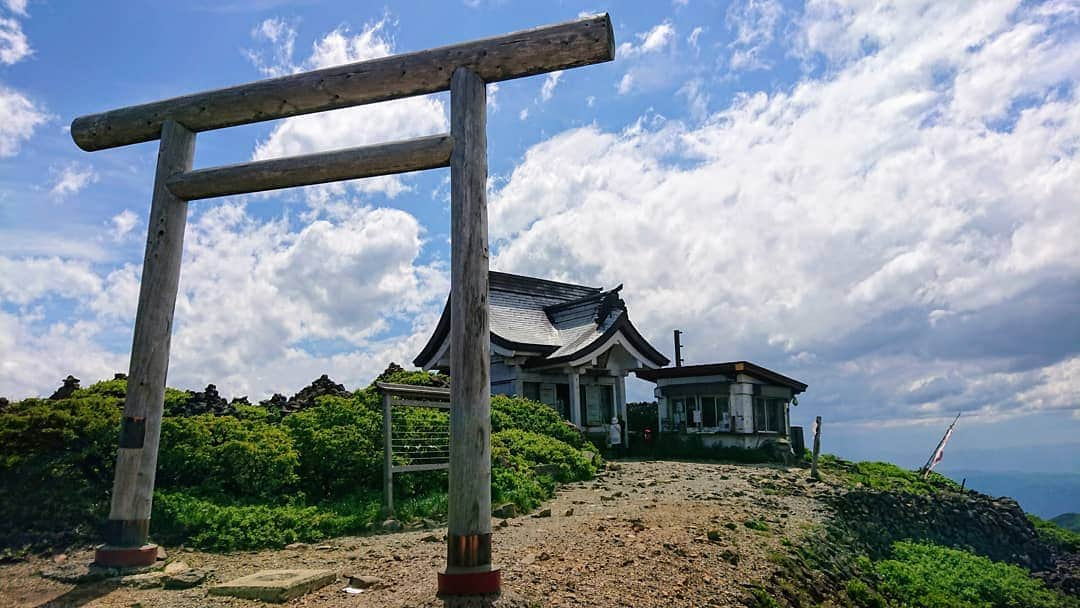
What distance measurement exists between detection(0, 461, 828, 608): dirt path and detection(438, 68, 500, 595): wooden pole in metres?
0.48

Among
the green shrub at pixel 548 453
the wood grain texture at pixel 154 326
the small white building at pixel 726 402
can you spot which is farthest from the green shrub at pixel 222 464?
the small white building at pixel 726 402

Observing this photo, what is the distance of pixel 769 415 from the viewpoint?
24609mm

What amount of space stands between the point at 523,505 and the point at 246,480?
4383 mm

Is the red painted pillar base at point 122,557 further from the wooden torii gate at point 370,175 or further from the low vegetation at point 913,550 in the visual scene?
the low vegetation at point 913,550

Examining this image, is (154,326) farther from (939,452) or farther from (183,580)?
(939,452)

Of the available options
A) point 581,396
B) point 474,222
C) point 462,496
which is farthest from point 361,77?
point 581,396

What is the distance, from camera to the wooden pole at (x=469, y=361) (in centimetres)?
662

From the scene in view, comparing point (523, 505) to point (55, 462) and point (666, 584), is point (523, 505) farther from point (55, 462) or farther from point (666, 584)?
point (55, 462)

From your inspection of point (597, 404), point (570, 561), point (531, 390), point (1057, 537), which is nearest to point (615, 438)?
point (597, 404)

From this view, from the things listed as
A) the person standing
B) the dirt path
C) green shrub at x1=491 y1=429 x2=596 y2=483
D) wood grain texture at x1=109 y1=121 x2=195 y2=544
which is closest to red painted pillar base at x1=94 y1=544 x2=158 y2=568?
wood grain texture at x1=109 y1=121 x2=195 y2=544

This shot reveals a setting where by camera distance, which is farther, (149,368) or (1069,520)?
(1069,520)

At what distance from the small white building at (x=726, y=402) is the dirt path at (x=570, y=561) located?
1022cm

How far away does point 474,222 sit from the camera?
7.17 meters

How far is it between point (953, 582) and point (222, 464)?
1270 centimetres
